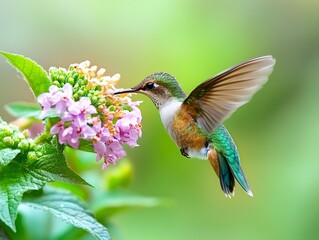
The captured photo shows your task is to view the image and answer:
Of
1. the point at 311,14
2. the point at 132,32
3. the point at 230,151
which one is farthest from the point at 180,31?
the point at 230,151

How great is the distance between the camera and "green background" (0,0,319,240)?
10.8 ft

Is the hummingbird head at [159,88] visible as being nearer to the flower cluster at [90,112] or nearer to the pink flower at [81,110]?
the flower cluster at [90,112]

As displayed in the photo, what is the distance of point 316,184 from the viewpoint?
320 centimetres

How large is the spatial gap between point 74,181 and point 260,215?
7.93ft

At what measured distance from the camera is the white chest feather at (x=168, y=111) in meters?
1.33

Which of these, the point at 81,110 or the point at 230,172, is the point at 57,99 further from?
the point at 230,172

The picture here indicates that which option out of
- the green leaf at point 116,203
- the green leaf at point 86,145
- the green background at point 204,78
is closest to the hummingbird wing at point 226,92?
the green leaf at point 86,145

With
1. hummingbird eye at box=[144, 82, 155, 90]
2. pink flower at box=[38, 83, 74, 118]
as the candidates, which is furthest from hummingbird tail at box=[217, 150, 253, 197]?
pink flower at box=[38, 83, 74, 118]

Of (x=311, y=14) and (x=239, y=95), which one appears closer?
(x=239, y=95)

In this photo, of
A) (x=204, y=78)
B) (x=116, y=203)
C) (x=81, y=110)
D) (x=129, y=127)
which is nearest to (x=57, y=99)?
(x=81, y=110)

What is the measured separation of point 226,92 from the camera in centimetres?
123

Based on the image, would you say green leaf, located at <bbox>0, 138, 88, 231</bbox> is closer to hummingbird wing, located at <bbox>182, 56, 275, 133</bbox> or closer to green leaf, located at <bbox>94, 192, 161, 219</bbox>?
hummingbird wing, located at <bbox>182, 56, 275, 133</bbox>

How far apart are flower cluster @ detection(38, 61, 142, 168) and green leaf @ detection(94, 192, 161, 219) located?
46cm

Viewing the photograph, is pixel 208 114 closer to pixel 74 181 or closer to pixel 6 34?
pixel 74 181
